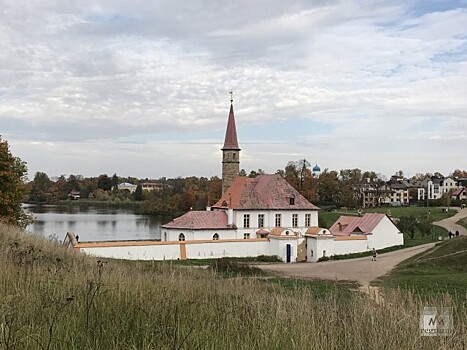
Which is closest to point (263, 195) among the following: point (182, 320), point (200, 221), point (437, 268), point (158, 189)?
point (200, 221)

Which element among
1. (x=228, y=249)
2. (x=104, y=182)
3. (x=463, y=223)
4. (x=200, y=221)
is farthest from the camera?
(x=104, y=182)

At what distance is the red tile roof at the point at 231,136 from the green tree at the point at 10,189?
17.4 m

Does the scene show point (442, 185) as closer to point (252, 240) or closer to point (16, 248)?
point (252, 240)

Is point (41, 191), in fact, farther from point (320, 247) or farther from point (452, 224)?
point (320, 247)

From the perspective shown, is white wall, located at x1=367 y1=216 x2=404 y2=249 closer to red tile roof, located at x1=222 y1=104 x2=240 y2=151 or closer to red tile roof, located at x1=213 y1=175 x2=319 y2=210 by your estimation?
red tile roof, located at x1=213 y1=175 x2=319 y2=210

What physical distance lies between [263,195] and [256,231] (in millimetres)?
3052

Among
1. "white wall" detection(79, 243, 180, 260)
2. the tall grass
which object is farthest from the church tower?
the tall grass

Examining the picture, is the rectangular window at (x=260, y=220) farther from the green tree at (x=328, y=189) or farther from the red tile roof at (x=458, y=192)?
the red tile roof at (x=458, y=192)

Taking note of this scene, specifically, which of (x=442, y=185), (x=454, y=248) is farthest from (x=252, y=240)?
(x=442, y=185)

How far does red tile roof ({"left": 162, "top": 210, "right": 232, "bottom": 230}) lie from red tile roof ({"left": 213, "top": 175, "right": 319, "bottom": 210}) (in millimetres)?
1283

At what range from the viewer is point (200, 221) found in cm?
3734

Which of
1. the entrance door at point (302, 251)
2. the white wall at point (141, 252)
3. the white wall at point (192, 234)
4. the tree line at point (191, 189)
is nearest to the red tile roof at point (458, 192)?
the tree line at point (191, 189)

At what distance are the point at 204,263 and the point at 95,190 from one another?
102 m

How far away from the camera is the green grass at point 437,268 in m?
19.3
